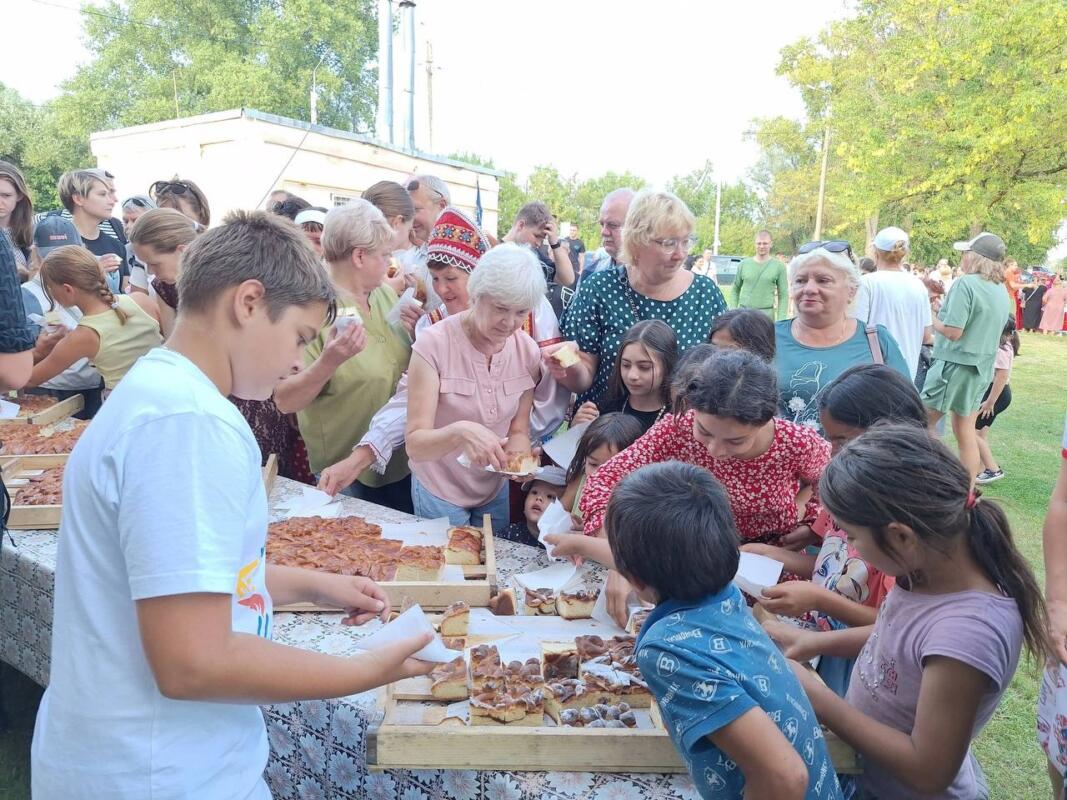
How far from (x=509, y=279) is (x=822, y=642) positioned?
65.2 inches

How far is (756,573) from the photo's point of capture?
2.05 meters

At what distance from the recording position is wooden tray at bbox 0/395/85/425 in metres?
4.26

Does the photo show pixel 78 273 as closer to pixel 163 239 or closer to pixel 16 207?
pixel 163 239

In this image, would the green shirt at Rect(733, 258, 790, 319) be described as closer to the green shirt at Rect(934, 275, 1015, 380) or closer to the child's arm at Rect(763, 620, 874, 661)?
the green shirt at Rect(934, 275, 1015, 380)

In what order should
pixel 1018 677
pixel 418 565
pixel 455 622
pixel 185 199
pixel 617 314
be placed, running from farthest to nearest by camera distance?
pixel 185 199 < pixel 1018 677 < pixel 617 314 < pixel 418 565 < pixel 455 622

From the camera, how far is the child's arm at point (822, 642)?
1.87 meters

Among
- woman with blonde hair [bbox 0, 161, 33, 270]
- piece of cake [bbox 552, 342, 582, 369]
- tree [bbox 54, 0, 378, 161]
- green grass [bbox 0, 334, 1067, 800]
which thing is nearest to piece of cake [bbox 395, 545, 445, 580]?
piece of cake [bbox 552, 342, 582, 369]

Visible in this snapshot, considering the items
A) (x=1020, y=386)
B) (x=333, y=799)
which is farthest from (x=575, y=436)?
(x=1020, y=386)

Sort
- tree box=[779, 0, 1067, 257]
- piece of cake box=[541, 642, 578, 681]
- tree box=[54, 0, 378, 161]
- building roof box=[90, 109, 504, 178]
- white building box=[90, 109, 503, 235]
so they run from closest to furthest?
1. piece of cake box=[541, 642, 578, 681]
2. tree box=[779, 0, 1067, 257]
3. building roof box=[90, 109, 504, 178]
4. white building box=[90, 109, 503, 235]
5. tree box=[54, 0, 378, 161]

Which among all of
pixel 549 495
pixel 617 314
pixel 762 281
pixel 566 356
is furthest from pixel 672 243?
pixel 762 281

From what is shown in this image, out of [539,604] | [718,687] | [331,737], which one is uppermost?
[718,687]

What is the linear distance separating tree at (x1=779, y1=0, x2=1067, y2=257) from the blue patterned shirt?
1486cm

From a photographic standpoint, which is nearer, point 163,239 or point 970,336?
point 163,239

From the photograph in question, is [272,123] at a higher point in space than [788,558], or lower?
higher
